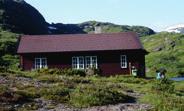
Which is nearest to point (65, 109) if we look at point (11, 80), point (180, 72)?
point (11, 80)

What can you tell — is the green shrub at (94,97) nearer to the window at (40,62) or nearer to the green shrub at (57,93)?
the green shrub at (57,93)

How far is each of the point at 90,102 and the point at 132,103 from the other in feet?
8.85

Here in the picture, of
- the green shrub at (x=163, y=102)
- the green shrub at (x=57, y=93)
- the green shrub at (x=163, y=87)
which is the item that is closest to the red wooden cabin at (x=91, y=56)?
the green shrub at (x=163, y=87)

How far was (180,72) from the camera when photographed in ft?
435

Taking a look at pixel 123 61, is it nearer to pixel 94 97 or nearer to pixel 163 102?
pixel 94 97

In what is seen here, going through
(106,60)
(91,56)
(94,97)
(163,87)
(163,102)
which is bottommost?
(163,102)

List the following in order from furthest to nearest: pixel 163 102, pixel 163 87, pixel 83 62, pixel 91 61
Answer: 1. pixel 91 61
2. pixel 83 62
3. pixel 163 87
4. pixel 163 102

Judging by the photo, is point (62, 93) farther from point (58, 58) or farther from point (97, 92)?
point (58, 58)

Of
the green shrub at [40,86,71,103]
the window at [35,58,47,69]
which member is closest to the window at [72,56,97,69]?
the window at [35,58,47,69]

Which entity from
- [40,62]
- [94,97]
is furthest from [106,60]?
[94,97]

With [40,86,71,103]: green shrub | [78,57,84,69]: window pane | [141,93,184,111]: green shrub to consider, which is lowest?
[141,93,184,111]: green shrub

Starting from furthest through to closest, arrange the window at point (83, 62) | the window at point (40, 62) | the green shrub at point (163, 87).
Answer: the window at point (40, 62) → the window at point (83, 62) → the green shrub at point (163, 87)

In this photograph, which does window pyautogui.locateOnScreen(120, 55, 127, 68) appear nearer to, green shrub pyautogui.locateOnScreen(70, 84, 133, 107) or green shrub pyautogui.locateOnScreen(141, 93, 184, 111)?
green shrub pyautogui.locateOnScreen(141, 93, 184, 111)

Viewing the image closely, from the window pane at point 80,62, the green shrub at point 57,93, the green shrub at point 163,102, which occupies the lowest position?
the green shrub at point 163,102
